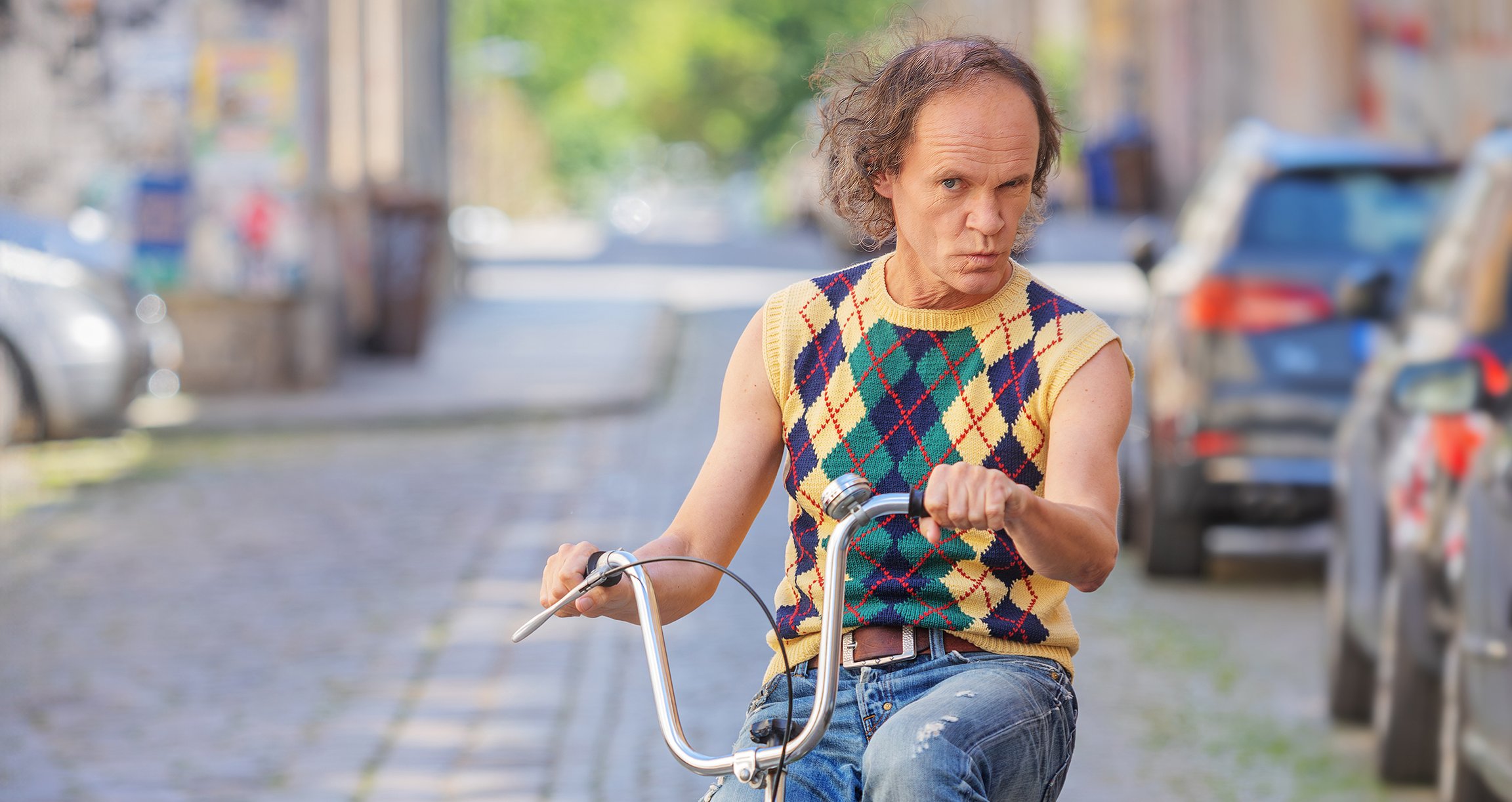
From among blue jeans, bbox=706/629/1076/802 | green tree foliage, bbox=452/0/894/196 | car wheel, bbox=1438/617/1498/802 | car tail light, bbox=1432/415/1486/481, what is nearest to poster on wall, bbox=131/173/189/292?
car tail light, bbox=1432/415/1486/481

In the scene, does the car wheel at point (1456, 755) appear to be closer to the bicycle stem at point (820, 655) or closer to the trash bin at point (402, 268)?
the bicycle stem at point (820, 655)

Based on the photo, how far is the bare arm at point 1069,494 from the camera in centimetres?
226

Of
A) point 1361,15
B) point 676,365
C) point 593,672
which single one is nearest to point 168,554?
point 593,672

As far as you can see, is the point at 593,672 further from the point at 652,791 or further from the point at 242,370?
the point at 242,370

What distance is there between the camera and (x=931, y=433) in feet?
8.80

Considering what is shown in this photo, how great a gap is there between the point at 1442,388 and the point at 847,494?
4212 mm

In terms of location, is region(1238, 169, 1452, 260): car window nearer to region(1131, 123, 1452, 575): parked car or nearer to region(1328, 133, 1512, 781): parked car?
region(1131, 123, 1452, 575): parked car

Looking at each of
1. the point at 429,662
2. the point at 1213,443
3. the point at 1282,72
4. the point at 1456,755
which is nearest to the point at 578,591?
the point at 1456,755

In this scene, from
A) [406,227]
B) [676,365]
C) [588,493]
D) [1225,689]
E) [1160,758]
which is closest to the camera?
[1160,758]

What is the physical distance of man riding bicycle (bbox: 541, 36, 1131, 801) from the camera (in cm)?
259

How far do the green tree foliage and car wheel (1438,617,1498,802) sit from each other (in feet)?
187

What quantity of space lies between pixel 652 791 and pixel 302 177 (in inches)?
407

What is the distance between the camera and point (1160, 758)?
6.23 m

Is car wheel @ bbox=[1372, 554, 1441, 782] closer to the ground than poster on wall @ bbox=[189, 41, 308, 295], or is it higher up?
closer to the ground
